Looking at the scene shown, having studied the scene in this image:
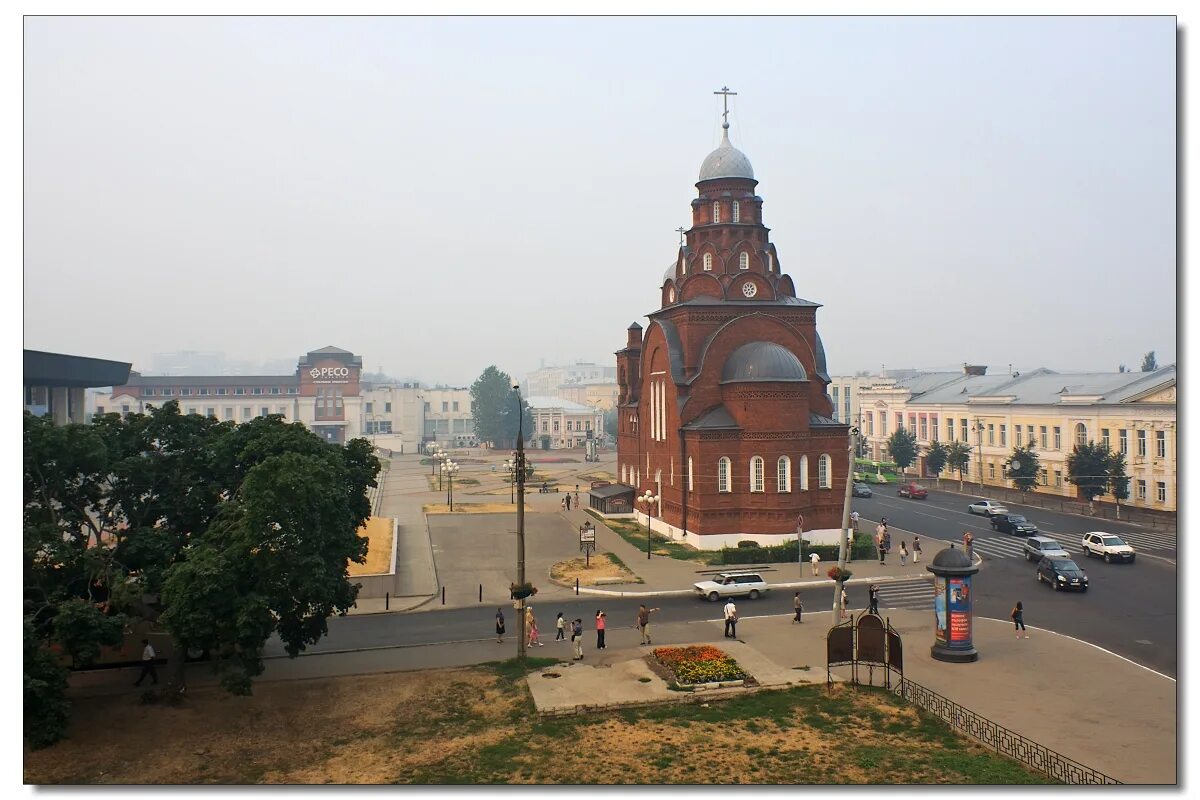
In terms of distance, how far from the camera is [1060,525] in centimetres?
5012

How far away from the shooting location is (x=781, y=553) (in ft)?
133

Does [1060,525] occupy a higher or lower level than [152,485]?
lower

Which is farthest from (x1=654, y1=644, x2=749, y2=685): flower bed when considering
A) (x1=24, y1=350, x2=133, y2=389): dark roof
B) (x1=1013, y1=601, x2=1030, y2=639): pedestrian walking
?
(x1=24, y1=350, x2=133, y2=389): dark roof

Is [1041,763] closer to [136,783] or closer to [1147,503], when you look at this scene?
[136,783]

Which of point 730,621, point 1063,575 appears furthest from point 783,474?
point 730,621

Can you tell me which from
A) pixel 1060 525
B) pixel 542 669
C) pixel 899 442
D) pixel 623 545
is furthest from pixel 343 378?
pixel 542 669

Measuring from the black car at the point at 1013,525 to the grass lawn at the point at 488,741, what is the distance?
30.2 metres

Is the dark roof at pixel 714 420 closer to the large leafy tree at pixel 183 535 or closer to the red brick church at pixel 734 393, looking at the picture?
the red brick church at pixel 734 393

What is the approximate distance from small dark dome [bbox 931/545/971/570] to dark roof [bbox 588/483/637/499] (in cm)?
3146

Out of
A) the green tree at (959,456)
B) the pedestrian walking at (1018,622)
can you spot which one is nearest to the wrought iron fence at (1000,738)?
the pedestrian walking at (1018,622)

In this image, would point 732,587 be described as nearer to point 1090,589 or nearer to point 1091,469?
point 1090,589

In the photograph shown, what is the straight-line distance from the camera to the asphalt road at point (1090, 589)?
88.8ft

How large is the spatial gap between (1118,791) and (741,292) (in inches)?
1353

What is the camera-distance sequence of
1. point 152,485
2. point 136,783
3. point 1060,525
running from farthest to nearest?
point 1060,525 < point 152,485 < point 136,783
